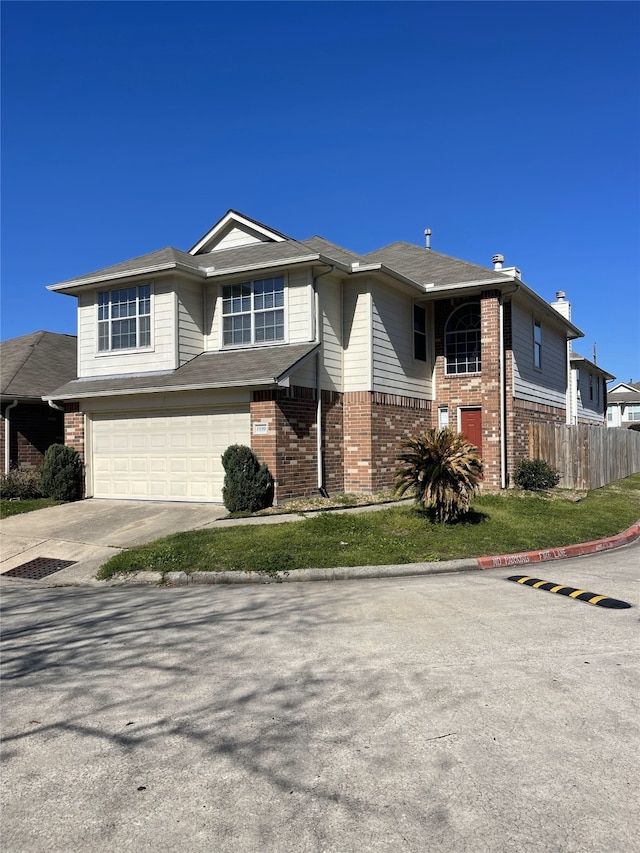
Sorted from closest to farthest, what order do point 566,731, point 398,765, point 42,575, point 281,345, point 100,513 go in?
point 398,765
point 566,731
point 42,575
point 100,513
point 281,345

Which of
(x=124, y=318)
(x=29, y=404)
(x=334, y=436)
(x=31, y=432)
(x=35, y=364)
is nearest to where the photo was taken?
(x=334, y=436)

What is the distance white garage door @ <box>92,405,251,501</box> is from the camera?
15.6 m

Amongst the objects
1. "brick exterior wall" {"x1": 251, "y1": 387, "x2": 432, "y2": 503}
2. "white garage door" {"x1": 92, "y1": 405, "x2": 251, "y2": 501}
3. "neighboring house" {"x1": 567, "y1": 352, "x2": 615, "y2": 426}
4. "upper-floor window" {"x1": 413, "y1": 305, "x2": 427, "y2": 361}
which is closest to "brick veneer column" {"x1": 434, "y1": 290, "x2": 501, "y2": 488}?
"upper-floor window" {"x1": 413, "y1": 305, "x2": 427, "y2": 361}

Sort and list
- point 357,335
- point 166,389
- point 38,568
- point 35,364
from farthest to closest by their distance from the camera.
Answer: point 35,364
point 357,335
point 166,389
point 38,568

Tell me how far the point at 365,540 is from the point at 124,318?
9972 mm

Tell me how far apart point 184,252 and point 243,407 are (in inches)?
253

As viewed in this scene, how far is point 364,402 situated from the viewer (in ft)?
55.4

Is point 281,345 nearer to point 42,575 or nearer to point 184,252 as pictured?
point 184,252

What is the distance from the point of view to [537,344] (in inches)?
875

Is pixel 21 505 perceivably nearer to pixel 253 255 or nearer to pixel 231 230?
pixel 253 255

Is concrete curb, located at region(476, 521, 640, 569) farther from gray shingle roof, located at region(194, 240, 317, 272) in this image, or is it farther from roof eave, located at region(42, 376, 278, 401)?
gray shingle roof, located at region(194, 240, 317, 272)

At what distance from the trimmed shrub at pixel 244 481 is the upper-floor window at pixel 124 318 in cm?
473

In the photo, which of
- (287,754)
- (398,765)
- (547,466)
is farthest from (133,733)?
Result: (547,466)

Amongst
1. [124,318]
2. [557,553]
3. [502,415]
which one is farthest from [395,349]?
[557,553]
